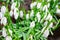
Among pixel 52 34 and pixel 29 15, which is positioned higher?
pixel 29 15

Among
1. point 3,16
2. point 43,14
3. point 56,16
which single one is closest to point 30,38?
point 3,16

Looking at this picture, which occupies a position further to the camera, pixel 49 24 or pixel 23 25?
pixel 23 25

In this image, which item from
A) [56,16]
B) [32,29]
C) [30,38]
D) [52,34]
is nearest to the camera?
[30,38]

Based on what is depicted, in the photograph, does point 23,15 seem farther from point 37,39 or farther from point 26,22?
point 37,39

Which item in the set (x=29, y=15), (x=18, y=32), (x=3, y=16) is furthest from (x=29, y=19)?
(x=3, y=16)

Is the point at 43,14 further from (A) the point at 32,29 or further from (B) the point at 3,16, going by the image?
(B) the point at 3,16

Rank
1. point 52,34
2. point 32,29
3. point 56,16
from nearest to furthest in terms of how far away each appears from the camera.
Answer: point 32,29 < point 52,34 < point 56,16
